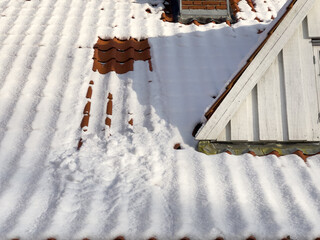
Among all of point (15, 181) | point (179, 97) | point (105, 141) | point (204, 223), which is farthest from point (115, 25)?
point (204, 223)

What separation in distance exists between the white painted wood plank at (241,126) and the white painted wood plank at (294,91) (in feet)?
1.17

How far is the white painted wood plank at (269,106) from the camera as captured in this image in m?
3.40

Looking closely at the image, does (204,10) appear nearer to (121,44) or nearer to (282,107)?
(121,44)

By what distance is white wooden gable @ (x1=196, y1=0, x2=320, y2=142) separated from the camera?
11.0 feet

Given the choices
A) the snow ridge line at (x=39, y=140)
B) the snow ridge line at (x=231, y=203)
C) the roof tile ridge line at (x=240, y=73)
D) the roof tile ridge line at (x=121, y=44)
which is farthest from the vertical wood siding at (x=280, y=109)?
the roof tile ridge line at (x=121, y=44)

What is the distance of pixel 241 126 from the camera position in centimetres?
340

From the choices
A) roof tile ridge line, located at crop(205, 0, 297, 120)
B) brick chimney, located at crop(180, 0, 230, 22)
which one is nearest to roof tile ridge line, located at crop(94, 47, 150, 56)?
brick chimney, located at crop(180, 0, 230, 22)

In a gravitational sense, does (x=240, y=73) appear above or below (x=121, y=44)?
below

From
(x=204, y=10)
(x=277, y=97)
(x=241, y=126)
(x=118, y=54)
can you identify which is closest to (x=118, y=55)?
(x=118, y=54)

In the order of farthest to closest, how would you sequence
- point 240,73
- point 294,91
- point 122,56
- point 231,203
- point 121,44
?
point 121,44 → point 122,56 → point 294,91 → point 240,73 → point 231,203

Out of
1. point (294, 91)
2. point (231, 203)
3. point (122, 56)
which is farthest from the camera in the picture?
point (122, 56)

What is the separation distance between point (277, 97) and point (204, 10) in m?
2.35

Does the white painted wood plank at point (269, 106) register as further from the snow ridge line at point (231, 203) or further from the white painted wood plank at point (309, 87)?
the snow ridge line at point (231, 203)

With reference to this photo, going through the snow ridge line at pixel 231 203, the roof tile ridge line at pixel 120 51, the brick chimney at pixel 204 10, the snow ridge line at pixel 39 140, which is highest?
the brick chimney at pixel 204 10
